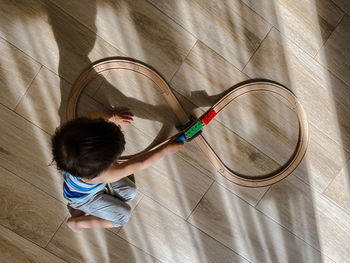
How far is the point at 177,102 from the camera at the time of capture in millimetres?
934

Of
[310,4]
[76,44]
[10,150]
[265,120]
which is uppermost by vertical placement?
[310,4]

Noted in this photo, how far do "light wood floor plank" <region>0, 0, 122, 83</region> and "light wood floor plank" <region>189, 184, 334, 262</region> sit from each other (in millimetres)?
578

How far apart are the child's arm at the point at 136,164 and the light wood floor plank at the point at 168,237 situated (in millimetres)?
169

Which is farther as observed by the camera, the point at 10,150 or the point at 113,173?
the point at 10,150

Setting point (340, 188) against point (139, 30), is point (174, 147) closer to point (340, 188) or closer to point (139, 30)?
point (139, 30)

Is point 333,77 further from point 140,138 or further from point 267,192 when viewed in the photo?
point 140,138

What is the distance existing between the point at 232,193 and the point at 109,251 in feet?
1.46

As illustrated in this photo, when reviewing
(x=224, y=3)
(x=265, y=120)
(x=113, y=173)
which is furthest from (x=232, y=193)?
(x=224, y=3)

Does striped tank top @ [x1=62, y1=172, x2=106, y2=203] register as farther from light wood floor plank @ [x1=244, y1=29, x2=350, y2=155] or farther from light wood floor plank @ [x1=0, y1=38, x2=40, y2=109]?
light wood floor plank @ [x1=244, y1=29, x2=350, y2=155]

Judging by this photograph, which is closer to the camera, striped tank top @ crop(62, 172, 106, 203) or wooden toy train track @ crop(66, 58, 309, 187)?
striped tank top @ crop(62, 172, 106, 203)

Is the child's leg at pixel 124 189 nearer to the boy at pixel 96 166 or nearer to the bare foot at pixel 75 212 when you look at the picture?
the boy at pixel 96 166

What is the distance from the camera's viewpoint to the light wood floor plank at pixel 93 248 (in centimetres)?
95

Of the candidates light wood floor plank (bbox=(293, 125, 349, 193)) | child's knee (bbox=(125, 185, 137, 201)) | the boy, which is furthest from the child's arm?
light wood floor plank (bbox=(293, 125, 349, 193))

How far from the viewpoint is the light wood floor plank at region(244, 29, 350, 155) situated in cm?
95
